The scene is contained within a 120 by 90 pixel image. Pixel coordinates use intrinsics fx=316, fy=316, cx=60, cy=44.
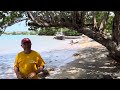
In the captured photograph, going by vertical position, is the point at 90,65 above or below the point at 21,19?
below

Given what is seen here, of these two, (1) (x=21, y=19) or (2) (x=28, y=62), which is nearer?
(2) (x=28, y=62)

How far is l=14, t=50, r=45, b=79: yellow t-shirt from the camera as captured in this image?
10.4 ft

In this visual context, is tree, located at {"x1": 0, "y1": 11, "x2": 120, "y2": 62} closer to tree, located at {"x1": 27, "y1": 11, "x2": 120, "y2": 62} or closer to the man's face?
tree, located at {"x1": 27, "y1": 11, "x2": 120, "y2": 62}

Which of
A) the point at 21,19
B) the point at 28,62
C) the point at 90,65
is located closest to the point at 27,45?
the point at 28,62

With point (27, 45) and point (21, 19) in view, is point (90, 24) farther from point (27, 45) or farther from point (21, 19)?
point (27, 45)

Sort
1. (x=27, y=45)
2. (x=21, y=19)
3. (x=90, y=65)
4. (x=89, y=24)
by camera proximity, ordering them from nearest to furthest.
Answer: (x=27, y=45), (x=21, y=19), (x=89, y=24), (x=90, y=65)

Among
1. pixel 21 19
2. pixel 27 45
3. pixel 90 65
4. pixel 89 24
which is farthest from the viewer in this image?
pixel 90 65

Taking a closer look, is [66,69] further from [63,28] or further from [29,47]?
[29,47]

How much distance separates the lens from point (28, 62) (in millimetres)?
3184

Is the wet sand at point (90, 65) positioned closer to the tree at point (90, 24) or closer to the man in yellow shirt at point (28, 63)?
the tree at point (90, 24)

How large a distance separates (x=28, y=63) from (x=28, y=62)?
0.01 metres
